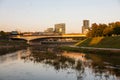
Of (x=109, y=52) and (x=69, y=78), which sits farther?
(x=109, y=52)

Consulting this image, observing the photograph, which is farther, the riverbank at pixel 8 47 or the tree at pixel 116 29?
the tree at pixel 116 29

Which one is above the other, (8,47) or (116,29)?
(116,29)

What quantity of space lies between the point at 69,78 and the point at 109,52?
35785 millimetres

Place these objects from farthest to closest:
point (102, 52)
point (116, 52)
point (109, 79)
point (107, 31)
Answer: point (107, 31)
point (102, 52)
point (116, 52)
point (109, 79)

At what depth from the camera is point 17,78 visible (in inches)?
1089

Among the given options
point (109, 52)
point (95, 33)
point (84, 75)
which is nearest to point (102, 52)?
point (109, 52)

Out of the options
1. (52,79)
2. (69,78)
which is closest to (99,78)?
(69,78)

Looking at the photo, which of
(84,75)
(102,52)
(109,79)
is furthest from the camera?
(102,52)

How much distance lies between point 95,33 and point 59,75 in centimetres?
9003

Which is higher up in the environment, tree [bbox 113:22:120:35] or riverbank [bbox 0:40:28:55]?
tree [bbox 113:22:120:35]

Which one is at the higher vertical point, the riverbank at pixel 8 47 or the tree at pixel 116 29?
the tree at pixel 116 29

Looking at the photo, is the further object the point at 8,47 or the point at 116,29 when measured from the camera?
the point at 8,47

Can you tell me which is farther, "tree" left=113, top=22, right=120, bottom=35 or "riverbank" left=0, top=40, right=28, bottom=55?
"tree" left=113, top=22, right=120, bottom=35

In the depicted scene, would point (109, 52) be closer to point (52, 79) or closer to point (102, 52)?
point (102, 52)
